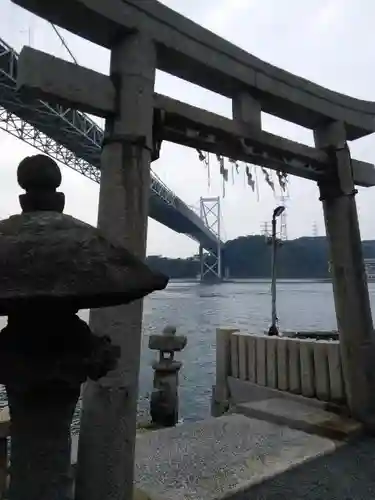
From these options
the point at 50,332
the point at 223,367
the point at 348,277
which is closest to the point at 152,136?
the point at 50,332

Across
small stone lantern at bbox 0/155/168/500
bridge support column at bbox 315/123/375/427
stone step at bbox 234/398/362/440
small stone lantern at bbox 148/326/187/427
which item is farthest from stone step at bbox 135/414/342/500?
small stone lantern at bbox 0/155/168/500

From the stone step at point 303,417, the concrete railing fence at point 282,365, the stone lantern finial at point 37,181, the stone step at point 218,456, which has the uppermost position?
the stone lantern finial at point 37,181

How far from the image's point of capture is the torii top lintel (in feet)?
7.80

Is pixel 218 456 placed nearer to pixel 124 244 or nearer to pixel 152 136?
pixel 124 244

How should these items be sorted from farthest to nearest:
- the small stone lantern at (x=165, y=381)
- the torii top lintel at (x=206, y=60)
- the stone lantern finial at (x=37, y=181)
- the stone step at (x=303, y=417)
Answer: the small stone lantern at (x=165, y=381) < the stone step at (x=303, y=417) < the torii top lintel at (x=206, y=60) < the stone lantern finial at (x=37, y=181)

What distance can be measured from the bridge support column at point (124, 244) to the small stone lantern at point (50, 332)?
30.1 inches

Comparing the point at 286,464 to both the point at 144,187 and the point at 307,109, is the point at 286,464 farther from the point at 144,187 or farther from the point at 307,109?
the point at 307,109

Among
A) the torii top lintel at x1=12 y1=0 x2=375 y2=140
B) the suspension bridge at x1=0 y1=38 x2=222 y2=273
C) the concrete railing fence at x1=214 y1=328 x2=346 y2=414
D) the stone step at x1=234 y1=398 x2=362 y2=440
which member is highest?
the suspension bridge at x1=0 y1=38 x2=222 y2=273

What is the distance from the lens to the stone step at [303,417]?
362 centimetres

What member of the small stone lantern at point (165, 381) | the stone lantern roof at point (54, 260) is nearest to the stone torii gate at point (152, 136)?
the stone lantern roof at point (54, 260)

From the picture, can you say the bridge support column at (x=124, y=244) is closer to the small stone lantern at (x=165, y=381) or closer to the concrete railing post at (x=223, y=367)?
the small stone lantern at (x=165, y=381)

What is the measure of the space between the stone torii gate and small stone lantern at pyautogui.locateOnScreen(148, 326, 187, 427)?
2.17 m

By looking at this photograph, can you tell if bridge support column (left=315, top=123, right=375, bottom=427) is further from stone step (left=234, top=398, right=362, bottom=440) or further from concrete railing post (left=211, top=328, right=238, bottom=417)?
concrete railing post (left=211, top=328, right=238, bottom=417)

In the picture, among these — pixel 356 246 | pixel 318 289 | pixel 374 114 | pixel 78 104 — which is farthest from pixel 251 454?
pixel 318 289
